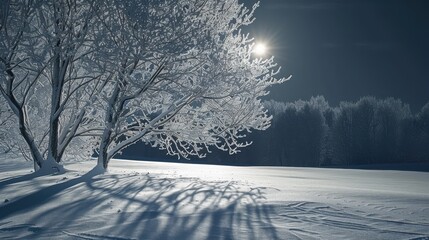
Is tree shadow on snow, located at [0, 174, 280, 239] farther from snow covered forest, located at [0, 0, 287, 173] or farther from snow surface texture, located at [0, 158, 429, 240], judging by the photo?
snow covered forest, located at [0, 0, 287, 173]

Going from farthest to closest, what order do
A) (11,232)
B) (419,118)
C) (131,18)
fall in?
(419,118) → (131,18) → (11,232)

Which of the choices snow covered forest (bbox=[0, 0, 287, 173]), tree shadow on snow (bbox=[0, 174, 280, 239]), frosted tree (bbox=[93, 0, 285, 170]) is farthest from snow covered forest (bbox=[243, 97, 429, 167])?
tree shadow on snow (bbox=[0, 174, 280, 239])

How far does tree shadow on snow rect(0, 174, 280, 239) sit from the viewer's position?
13.7 ft

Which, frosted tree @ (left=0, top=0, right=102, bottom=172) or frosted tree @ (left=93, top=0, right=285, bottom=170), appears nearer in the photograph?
frosted tree @ (left=0, top=0, right=102, bottom=172)

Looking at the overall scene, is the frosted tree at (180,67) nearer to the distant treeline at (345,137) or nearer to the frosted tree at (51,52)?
the frosted tree at (51,52)

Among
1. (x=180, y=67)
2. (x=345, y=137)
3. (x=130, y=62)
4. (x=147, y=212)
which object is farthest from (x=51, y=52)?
(x=345, y=137)

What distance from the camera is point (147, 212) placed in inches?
202

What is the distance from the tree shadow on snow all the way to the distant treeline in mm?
48596

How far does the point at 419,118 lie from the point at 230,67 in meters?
48.9

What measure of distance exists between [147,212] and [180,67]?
7090mm

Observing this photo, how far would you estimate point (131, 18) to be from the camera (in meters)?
9.42

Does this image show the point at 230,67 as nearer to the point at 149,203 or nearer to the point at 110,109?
the point at 110,109

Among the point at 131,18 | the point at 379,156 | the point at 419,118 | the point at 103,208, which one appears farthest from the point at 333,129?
the point at 103,208

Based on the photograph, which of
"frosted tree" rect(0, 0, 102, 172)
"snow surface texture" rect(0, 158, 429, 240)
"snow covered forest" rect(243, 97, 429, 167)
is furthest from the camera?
"snow covered forest" rect(243, 97, 429, 167)
